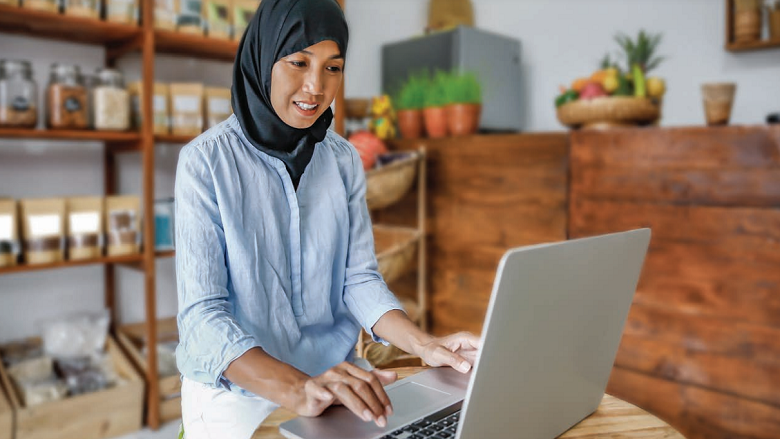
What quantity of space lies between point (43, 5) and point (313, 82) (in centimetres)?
151

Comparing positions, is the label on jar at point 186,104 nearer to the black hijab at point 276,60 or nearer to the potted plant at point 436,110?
the potted plant at point 436,110

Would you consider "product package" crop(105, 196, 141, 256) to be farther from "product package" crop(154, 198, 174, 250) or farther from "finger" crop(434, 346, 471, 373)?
"finger" crop(434, 346, 471, 373)

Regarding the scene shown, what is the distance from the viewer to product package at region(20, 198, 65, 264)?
2.02 m

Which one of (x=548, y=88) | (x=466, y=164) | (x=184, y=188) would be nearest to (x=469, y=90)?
(x=466, y=164)

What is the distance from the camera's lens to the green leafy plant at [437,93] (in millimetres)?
2562

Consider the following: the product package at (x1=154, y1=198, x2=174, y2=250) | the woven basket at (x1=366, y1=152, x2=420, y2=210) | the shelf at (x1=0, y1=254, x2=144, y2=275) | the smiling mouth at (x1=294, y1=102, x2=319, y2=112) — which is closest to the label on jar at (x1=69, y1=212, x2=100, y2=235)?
the shelf at (x1=0, y1=254, x2=144, y2=275)

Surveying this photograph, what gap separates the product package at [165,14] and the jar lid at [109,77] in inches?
9.1

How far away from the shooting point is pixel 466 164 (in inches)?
96.9

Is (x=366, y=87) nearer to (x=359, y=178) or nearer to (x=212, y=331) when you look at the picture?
(x=359, y=178)

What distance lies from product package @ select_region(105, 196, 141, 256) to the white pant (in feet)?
4.64

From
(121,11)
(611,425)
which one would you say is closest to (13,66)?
(121,11)

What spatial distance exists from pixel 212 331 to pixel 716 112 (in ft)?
5.62

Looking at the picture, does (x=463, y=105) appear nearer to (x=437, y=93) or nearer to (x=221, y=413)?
(x=437, y=93)

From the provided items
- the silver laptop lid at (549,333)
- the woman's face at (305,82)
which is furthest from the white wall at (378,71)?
the silver laptop lid at (549,333)
